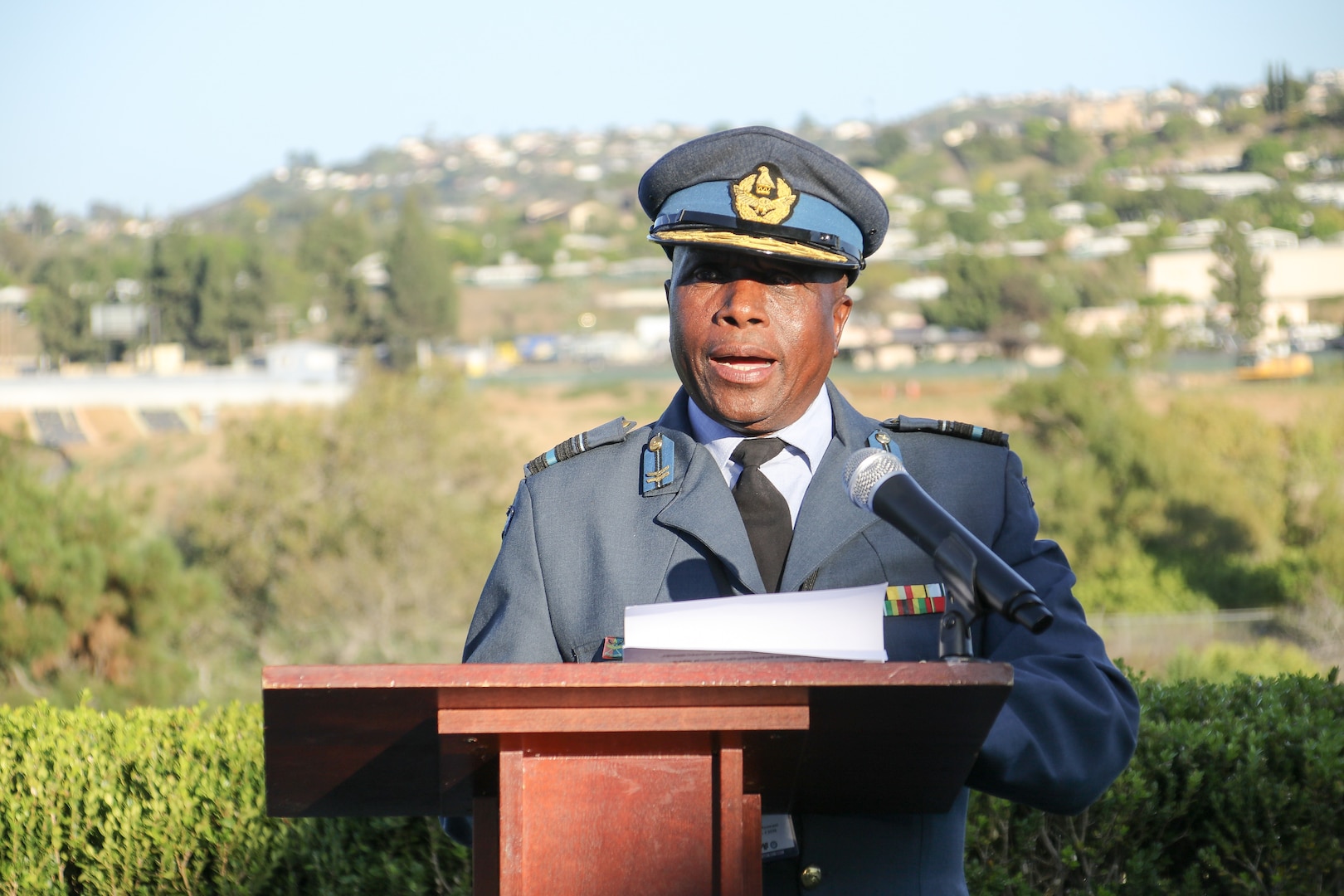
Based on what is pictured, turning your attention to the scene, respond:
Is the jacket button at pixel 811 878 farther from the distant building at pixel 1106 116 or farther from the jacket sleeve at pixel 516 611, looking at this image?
the distant building at pixel 1106 116

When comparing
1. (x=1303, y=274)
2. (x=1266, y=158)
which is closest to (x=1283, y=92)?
(x=1266, y=158)

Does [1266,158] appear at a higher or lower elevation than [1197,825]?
higher

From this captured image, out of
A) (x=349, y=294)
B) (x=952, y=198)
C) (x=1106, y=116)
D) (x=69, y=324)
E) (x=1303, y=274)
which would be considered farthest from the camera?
(x=1106, y=116)

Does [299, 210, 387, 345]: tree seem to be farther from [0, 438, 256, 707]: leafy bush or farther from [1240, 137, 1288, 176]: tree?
[1240, 137, 1288, 176]: tree

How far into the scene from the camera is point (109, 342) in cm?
7256

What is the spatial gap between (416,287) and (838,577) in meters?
71.7

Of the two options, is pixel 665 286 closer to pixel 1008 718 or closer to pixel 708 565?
pixel 708 565

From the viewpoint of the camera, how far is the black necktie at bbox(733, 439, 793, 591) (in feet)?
7.11

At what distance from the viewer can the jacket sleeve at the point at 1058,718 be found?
170 centimetres

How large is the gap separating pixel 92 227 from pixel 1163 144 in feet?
427

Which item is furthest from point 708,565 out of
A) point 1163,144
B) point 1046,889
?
point 1163,144

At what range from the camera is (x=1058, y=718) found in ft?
5.78

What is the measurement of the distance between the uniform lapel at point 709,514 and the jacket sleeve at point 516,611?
224 mm

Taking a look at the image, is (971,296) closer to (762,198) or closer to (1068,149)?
(762,198)
